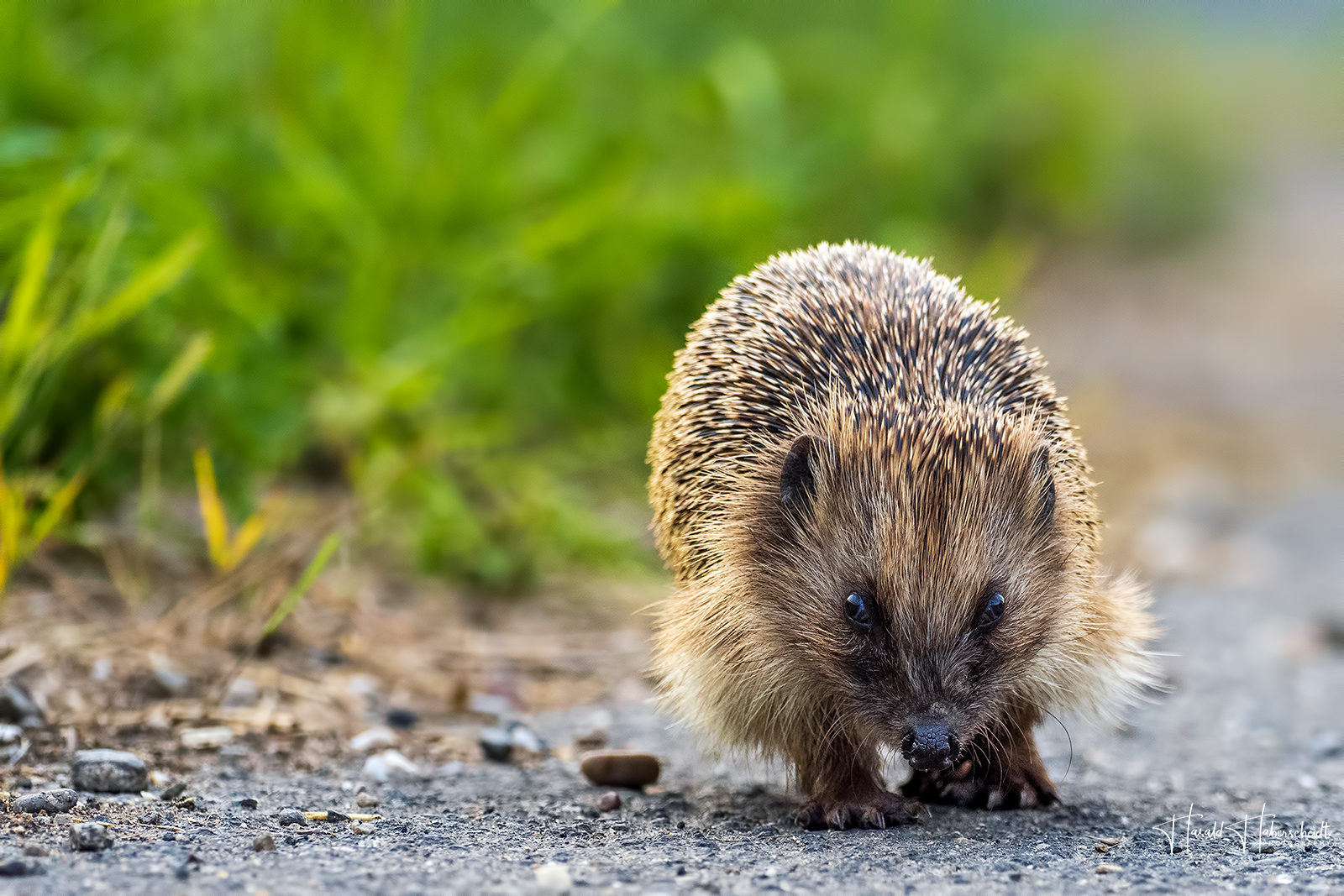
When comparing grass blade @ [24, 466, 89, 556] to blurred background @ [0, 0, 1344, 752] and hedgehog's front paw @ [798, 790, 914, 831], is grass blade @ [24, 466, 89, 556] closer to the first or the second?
blurred background @ [0, 0, 1344, 752]

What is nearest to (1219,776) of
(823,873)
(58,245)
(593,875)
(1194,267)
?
(823,873)

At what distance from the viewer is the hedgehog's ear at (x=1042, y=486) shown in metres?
4.59

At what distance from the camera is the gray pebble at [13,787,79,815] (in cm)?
412

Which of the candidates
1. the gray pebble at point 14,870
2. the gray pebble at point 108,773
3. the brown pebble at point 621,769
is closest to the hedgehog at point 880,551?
the brown pebble at point 621,769

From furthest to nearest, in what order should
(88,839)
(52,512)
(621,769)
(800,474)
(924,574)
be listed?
(52,512) < (621,769) < (800,474) < (924,574) < (88,839)

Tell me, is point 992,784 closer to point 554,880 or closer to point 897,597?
point 897,597

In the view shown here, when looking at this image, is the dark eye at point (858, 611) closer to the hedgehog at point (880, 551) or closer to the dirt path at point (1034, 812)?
the hedgehog at point (880, 551)

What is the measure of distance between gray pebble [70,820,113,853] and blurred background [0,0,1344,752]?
4.64 ft

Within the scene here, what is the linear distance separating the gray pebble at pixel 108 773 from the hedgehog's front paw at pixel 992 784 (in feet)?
7.96

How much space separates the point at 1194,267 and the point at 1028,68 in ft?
15.2

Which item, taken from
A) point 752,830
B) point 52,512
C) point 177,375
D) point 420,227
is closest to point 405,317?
point 420,227

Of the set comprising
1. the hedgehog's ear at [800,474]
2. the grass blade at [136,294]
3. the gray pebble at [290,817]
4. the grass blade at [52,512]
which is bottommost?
the gray pebble at [290,817]

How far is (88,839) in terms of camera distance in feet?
12.4

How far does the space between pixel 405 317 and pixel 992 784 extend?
14.9 feet
